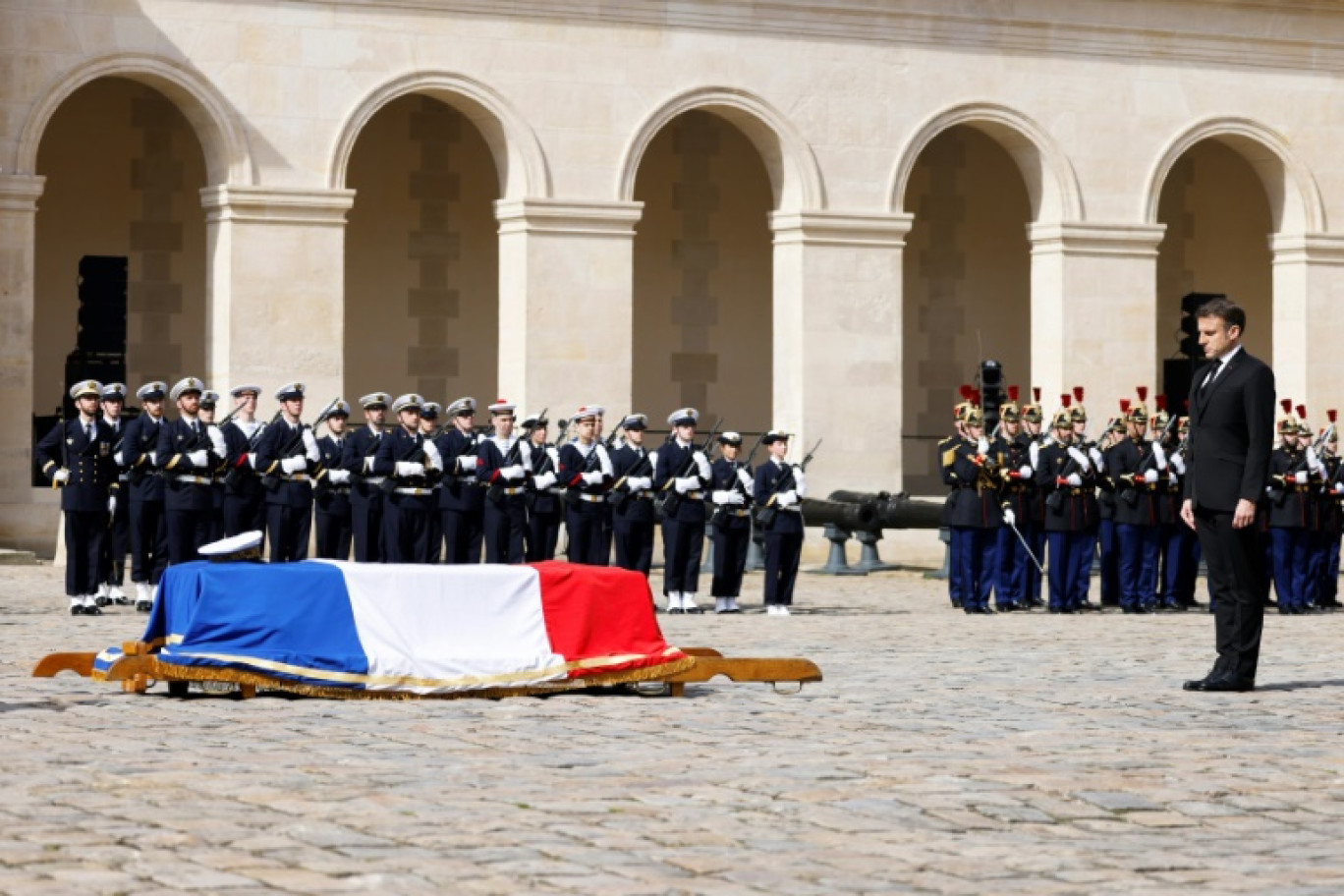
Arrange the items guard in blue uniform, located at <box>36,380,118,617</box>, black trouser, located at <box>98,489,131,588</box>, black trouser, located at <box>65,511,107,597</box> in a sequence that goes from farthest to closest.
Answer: black trouser, located at <box>98,489,131,588</box> → guard in blue uniform, located at <box>36,380,118,617</box> → black trouser, located at <box>65,511,107,597</box>

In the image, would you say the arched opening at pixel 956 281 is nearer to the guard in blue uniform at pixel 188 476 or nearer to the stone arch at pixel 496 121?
the stone arch at pixel 496 121

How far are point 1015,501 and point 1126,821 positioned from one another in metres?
12.5

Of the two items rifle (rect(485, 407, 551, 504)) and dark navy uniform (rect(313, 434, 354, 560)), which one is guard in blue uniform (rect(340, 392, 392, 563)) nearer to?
dark navy uniform (rect(313, 434, 354, 560))

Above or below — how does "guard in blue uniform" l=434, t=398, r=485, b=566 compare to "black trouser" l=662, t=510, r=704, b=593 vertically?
above

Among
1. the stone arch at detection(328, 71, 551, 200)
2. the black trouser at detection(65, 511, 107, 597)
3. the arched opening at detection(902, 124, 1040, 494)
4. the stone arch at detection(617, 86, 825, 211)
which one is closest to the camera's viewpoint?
the black trouser at detection(65, 511, 107, 597)

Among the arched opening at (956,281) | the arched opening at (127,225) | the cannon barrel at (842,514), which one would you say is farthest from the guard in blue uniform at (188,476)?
the arched opening at (956,281)

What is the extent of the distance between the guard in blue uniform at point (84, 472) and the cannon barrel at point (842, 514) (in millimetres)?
7814

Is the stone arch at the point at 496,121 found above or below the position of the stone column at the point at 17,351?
above

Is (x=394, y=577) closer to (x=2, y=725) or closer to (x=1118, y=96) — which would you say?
(x=2, y=725)

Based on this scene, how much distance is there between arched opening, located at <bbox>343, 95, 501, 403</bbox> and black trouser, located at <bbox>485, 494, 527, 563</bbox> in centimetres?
881

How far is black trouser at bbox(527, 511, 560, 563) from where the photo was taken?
2095cm

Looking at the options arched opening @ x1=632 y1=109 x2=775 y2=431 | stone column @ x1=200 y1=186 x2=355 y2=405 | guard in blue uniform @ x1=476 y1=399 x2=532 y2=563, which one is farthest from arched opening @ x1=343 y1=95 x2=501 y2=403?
guard in blue uniform @ x1=476 y1=399 x2=532 y2=563

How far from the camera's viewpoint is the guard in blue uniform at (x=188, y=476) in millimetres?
18891

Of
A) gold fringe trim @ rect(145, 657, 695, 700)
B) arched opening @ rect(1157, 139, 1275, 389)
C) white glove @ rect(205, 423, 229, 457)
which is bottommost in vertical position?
gold fringe trim @ rect(145, 657, 695, 700)
